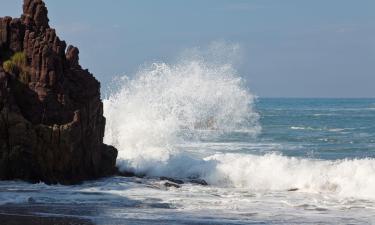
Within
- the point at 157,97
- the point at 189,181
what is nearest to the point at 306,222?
the point at 189,181

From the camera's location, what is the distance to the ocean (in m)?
16.9

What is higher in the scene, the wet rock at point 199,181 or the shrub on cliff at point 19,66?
the shrub on cliff at point 19,66

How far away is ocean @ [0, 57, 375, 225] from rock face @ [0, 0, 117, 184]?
688 mm

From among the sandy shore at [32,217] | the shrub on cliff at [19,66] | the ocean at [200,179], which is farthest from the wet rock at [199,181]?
the sandy shore at [32,217]

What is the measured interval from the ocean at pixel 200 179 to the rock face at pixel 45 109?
688 mm

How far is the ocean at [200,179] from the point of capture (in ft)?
55.3

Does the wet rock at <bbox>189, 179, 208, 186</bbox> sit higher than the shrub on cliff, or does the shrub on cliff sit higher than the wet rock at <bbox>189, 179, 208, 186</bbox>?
the shrub on cliff

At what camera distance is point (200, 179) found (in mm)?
24062

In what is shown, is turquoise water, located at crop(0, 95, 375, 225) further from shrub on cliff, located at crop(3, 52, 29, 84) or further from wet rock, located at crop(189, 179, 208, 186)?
shrub on cliff, located at crop(3, 52, 29, 84)

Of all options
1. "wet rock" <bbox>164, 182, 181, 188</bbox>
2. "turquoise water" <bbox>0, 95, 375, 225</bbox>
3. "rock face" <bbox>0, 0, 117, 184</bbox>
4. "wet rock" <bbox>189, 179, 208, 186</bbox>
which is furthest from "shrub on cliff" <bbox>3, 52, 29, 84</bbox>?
"wet rock" <bbox>189, 179, 208, 186</bbox>

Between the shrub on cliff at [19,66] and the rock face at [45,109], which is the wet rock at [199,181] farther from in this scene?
the shrub on cliff at [19,66]

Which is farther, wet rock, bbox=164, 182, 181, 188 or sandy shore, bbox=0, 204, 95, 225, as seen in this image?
wet rock, bbox=164, 182, 181, 188

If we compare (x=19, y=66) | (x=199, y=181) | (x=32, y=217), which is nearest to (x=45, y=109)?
(x=19, y=66)

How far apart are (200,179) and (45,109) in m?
5.56
